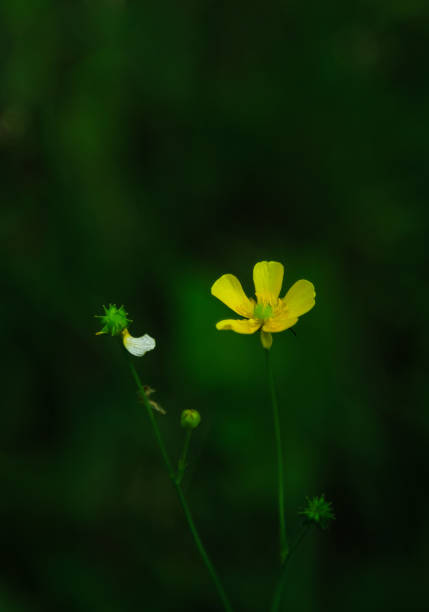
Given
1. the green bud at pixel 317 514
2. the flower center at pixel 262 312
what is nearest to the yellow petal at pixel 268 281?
the flower center at pixel 262 312

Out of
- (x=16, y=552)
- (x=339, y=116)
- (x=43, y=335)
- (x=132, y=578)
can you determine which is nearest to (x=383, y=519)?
(x=132, y=578)

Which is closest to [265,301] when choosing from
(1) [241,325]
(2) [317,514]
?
(1) [241,325]

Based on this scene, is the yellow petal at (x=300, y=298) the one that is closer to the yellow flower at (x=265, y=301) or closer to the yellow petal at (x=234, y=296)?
the yellow flower at (x=265, y=301)

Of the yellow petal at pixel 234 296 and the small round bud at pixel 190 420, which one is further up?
the yellow petal at pixel 234 296

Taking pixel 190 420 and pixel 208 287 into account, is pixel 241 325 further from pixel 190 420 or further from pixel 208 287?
pixel 208 287

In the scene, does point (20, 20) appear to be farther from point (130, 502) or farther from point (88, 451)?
point (130, 502)

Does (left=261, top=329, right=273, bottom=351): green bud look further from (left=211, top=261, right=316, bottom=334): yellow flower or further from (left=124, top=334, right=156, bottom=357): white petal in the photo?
(left=124, top=334, right=156, bottom=357): white petal
